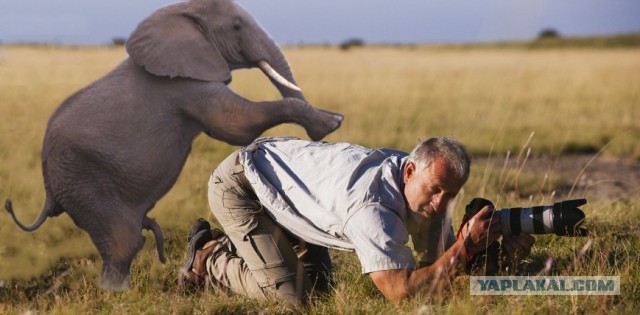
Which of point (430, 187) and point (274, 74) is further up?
point (274, 74)

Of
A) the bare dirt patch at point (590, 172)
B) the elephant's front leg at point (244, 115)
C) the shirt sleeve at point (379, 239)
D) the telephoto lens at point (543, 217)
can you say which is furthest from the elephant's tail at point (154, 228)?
the bare dirt patch at point (590, 172)

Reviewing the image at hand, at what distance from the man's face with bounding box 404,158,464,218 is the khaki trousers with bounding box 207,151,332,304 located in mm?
900

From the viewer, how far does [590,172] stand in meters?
10.9

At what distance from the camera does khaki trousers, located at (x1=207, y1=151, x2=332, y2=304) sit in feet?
15.9

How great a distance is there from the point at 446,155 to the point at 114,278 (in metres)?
1.65

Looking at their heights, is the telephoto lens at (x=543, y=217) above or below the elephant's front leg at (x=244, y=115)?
below

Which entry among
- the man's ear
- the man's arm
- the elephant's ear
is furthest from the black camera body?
the elephant's ear

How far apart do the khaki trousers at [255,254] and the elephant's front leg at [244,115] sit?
467 millimetres

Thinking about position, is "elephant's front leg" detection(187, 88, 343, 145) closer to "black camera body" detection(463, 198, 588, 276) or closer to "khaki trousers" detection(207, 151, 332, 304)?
"khaki trousers" detection(207, 151, 332, 304)

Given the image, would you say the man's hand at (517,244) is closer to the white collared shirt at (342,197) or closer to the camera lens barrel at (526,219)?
the camera lens barrel at (526,219)

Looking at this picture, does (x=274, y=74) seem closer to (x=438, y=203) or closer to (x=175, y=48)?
(x=175, y=48)

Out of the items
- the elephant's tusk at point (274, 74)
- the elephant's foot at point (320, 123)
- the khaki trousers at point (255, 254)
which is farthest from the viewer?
the khaki trousers at point (255, 254)

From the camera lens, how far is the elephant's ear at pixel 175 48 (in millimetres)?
4422

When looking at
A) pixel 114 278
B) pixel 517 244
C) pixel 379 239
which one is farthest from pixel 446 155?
pixel 114 278
